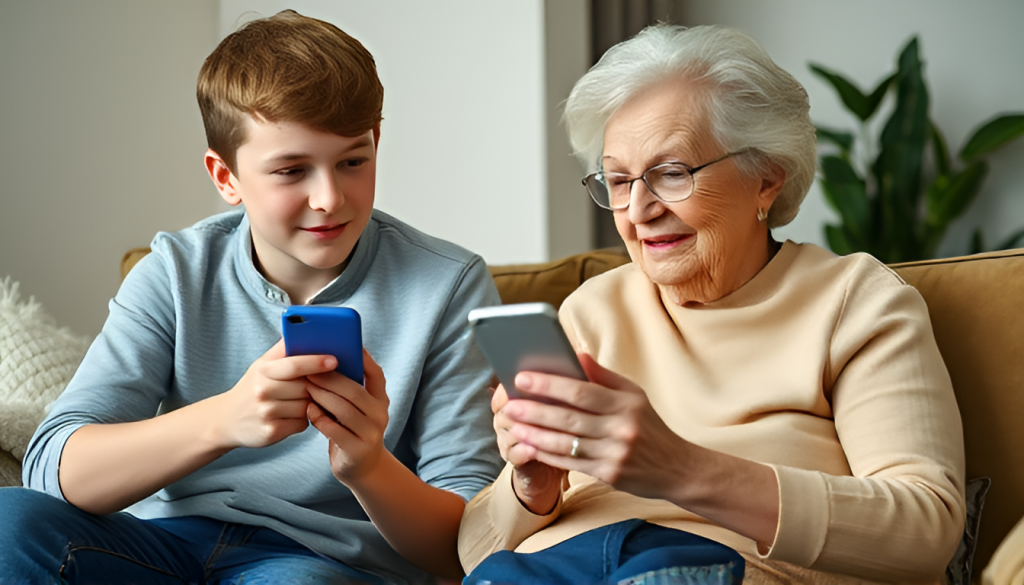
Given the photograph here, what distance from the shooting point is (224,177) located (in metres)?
1.39

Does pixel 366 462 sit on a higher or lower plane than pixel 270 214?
lower

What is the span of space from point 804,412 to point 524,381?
47cm

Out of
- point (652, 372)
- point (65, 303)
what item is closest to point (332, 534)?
point (652, 372)

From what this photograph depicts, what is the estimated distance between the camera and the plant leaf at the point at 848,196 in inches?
146

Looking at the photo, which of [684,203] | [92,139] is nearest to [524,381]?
[684,203]

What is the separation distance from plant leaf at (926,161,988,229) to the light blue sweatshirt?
275 centimetres

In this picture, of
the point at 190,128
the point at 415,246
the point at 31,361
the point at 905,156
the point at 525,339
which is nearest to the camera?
the point at 525,339

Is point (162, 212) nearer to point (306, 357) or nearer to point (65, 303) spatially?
point (65, 303)

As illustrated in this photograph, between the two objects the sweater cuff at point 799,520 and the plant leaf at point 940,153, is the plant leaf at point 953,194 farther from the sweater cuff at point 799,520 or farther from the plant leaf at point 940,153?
the sweater cuff at point 799,520

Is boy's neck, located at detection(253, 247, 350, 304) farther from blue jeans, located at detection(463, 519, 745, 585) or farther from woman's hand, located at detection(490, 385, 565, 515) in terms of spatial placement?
blue jeans, located at detection(463, 519, 745, 585)

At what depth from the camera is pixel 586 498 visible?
123 cm

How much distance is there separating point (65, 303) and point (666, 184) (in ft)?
7.66

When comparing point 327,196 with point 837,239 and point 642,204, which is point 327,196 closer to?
point 642,204

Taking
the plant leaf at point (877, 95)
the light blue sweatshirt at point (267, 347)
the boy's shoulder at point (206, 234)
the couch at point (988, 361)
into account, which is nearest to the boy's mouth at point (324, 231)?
the light blue sweatshirt at point (267, 347)
